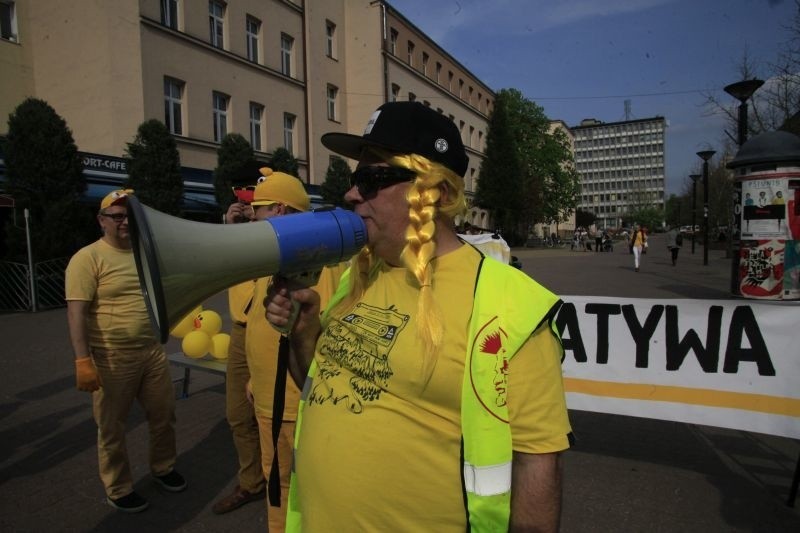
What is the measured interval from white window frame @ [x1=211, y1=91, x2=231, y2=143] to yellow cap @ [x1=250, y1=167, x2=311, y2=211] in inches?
750

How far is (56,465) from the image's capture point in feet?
13.1

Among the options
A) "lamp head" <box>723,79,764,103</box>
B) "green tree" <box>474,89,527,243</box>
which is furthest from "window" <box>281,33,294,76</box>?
"green tree" <box>474,89,527,243</box>

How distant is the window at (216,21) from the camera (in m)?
20.1

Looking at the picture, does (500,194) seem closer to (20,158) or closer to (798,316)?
(20,158)

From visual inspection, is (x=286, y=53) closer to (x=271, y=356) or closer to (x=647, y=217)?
(x=271, y=356)

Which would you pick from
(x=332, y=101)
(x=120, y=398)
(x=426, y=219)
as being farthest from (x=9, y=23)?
(x=426, y=219)

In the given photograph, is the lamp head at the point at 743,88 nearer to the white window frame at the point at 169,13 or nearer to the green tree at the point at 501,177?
the white window frame at the point at 169,13

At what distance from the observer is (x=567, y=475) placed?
3686 mm

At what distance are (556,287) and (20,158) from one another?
13702 mm

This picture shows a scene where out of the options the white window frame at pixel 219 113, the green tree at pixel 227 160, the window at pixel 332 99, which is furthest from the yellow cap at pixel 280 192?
the window at pixel 332 99

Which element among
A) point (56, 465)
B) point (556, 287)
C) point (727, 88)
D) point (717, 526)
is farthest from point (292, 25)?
point (717, 526)

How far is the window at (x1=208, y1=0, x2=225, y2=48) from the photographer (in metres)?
20.1

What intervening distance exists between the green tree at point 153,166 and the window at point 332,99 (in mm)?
14096

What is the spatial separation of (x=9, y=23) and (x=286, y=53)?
35.6 ft
